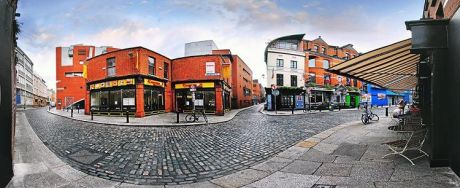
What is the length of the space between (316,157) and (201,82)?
1966cm

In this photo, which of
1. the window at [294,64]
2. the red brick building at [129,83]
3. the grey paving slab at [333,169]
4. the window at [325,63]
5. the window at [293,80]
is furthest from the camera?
the window at [325,63]

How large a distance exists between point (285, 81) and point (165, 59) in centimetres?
1738

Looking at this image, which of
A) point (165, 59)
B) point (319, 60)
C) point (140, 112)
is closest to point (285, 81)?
point (319, 60)

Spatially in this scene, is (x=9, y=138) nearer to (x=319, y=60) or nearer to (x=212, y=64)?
(x=212, y=64)

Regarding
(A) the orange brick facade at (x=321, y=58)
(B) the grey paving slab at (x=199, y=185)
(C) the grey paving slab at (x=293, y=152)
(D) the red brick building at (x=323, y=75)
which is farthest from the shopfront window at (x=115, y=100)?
(A) the orange brick facade at (x=321, y=58)

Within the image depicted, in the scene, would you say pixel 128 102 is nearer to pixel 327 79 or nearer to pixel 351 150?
pixel 351 150

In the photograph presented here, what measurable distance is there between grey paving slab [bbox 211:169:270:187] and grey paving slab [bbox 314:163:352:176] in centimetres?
118

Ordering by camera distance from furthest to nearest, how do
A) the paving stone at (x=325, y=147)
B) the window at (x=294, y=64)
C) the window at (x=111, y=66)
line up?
the window at (x=294, y=64)
the window at (x=111, y=66)
the paving stone at (x=325, y=147)

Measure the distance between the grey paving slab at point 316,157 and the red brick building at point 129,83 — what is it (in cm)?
1701

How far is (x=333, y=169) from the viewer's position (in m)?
4.97

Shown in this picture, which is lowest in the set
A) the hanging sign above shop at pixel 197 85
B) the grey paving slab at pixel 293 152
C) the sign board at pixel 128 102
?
the grey paving slab at pixel 293 152

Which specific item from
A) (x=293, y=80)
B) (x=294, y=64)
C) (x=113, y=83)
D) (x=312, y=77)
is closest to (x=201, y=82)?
(x=113, y=83)

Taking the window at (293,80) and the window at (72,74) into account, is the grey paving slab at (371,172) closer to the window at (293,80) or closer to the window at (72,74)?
the window at (293,80)

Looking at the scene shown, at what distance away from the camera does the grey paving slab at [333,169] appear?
4688mm
